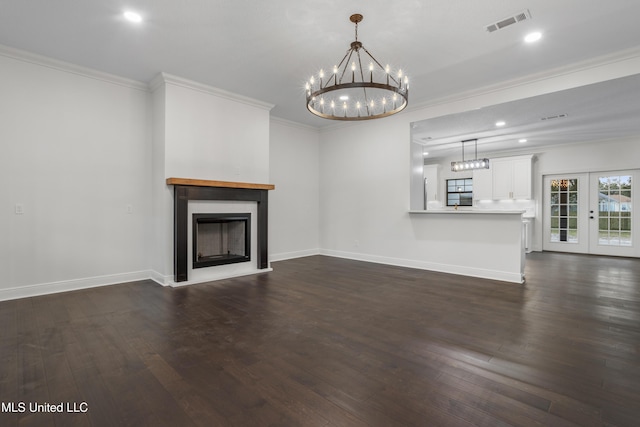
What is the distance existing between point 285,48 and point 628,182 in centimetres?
832

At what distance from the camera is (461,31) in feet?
10.7

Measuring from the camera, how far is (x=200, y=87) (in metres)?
4.71

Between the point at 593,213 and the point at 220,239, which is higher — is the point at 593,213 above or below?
above

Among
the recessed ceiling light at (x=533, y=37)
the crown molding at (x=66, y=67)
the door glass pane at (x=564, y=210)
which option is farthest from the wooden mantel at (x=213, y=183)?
the door glass pane at (x=564, y=210)

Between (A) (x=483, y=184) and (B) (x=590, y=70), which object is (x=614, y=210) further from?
(B) (x=590, y=70)

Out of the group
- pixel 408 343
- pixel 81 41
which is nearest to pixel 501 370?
pixel 408 343

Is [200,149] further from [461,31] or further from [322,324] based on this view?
[461,31]

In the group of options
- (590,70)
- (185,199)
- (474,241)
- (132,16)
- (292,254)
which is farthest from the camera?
(292,254)

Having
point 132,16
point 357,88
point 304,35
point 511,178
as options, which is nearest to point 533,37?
point 357,88

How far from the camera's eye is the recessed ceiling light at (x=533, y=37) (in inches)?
130

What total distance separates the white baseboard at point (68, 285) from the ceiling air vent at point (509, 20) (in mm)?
5372

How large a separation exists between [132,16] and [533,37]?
4081 mm

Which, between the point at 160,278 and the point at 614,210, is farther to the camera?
the point at 614,210

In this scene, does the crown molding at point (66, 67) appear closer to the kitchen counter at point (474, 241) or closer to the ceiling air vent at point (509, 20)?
the ceiling air vent at point (509, 20)
